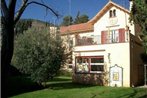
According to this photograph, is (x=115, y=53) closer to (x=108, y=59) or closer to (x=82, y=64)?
(x=108, y=59)

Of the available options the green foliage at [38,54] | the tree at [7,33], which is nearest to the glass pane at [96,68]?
the green foliage at [38,54]

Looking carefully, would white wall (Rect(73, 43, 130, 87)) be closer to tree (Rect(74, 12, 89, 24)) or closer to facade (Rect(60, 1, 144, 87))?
facade (Rect(60, 1, 144, 87))

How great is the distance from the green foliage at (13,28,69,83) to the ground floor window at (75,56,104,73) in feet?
11.9

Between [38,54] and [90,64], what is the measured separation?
5.60 meters

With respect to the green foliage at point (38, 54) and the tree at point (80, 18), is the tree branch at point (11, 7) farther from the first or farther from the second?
the tree at point (80, 18)

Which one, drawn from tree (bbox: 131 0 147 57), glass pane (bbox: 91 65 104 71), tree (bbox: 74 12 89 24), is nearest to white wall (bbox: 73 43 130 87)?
glass pane (bbox: 91 65 104 71)

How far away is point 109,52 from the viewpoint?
95.5 feet

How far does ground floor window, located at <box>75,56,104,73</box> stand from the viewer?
30.2 meters

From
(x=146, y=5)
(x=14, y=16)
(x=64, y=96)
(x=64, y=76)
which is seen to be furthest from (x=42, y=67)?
(x=14, y=16)

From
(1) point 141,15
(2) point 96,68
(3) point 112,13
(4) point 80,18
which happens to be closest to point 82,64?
(2) point 96,68

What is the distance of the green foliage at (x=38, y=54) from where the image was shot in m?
27.3

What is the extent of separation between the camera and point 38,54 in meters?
27.3

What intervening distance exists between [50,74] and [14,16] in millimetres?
16609

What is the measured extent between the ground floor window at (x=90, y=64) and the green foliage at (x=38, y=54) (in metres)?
3.62
